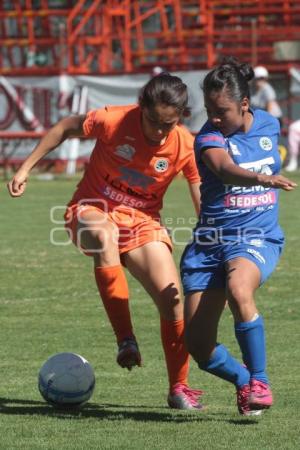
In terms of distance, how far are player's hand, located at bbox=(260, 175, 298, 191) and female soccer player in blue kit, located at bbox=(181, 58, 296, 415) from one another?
1.01 ft

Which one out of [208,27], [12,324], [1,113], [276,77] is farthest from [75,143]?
[12,324]

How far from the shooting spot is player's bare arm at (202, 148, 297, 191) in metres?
5.04

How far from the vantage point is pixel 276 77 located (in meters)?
23.0

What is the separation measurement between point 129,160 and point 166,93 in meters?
0.56

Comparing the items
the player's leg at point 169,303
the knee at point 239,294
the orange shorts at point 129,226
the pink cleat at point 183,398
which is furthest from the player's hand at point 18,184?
the knee at point 239,294

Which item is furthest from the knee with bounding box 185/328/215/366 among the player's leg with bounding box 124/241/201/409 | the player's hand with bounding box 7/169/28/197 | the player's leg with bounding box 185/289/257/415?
the player's hand with bounding box 7/169/28/197

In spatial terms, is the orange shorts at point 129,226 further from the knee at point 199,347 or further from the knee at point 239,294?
the knee at point 239,294

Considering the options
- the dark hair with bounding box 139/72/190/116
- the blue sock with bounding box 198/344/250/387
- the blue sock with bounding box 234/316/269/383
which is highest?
the dark hair with bounding box 139/72/190/116

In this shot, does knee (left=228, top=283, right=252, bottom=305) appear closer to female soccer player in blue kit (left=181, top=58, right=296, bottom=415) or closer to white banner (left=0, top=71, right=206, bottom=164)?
female soccer player in blue kit (left=181, top=58, right=296, bottom=415)

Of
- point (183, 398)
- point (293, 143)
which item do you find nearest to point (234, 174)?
point (183, 398)

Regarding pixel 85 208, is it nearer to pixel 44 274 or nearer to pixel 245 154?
pixel 245 154

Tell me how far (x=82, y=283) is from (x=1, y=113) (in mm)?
12601

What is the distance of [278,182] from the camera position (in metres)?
5.02

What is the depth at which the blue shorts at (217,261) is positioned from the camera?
217 inches
